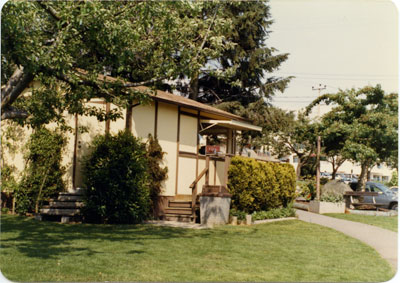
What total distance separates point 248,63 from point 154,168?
961cm

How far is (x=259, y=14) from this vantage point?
20.8 meters

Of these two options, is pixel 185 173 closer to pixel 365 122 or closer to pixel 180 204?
pixel 180 204

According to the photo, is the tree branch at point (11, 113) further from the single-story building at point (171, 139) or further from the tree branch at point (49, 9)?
the single-story building at point (171, 139)

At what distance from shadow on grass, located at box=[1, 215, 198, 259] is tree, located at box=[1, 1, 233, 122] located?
239 cm

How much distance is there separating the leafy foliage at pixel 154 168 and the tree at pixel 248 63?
7288 mm

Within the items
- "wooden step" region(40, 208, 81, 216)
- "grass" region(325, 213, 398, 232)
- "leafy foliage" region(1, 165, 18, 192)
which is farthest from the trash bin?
"leafy foliage" region(1, 165, 18, 192)

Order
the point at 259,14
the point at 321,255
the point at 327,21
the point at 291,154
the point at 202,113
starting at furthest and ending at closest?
the point at 291,154 < the point at 259,14 < the point at 202,113 < the point at 327,21 < the point at 321,255

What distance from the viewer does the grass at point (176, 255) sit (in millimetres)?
6371

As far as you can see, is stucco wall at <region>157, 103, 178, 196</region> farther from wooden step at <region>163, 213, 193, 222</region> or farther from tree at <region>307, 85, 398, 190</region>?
tree at <region>307, 85, 398, 190</region>

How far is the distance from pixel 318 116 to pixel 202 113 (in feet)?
28.7

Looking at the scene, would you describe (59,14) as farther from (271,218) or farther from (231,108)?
(231,108)

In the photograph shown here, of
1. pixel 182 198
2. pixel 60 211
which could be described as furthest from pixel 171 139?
pixel 60 211

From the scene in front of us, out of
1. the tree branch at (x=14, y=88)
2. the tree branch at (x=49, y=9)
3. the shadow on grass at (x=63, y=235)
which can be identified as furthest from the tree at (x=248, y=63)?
the tree branch at (x=14, y=88)

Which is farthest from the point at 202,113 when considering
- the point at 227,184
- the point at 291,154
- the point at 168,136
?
the point at 291,154
